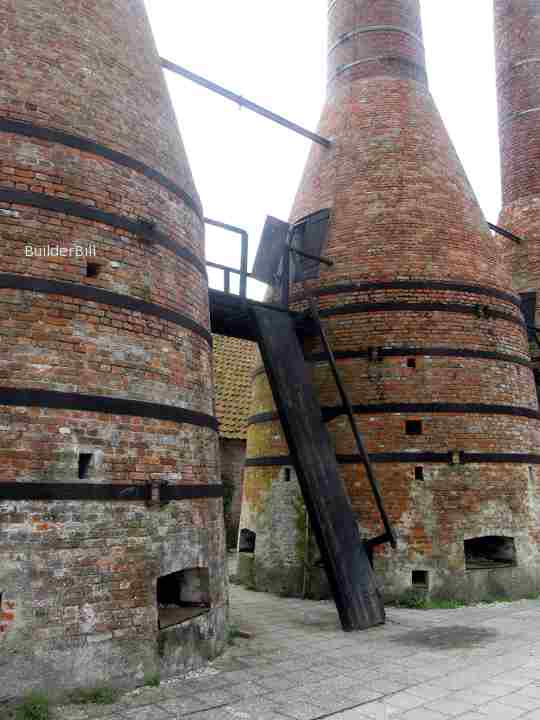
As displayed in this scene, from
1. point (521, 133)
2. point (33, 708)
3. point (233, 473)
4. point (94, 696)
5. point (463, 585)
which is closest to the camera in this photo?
point (33, 708)

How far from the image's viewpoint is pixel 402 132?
40.6 feet

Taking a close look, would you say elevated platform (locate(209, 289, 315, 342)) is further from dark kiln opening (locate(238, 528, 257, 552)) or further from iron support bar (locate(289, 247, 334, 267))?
dark kiln opening (locate(238, 528, 257, 552))

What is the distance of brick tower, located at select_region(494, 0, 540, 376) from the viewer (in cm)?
1552

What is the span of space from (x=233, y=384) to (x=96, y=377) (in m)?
13.2

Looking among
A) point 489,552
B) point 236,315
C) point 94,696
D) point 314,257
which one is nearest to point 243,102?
point 314,257

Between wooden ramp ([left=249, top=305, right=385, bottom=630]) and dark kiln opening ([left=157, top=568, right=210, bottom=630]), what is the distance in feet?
7.43

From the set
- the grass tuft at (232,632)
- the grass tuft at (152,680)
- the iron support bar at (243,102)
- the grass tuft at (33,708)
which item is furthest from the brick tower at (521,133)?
the grass tuft at (33,708)

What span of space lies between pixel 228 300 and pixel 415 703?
636cm

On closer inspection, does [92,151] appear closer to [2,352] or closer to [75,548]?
[2,352]

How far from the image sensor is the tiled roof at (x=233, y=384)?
707 inches

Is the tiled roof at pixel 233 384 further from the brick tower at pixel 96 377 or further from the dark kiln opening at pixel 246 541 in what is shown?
the brick tower at pixel 96 377

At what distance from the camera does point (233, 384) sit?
19.2m

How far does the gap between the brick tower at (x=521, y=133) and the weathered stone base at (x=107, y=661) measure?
38.6 ft

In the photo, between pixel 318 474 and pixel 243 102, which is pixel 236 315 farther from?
pixel 243 102
